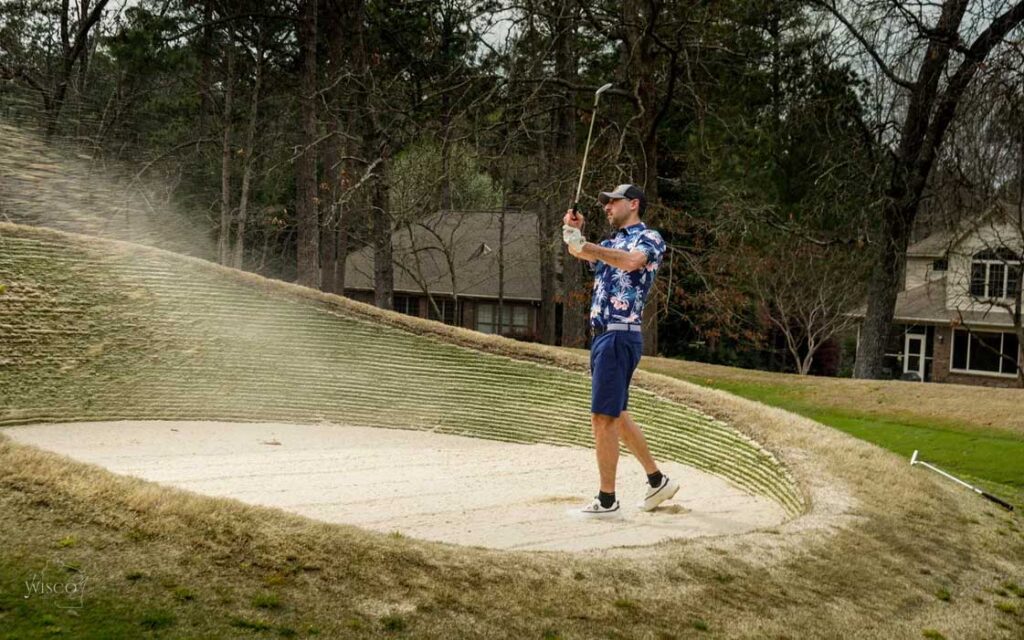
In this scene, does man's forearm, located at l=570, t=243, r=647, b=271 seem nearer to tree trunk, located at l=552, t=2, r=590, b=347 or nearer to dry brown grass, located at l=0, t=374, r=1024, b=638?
dry brown grass, located at l=0, t=374, r=1024, b=638

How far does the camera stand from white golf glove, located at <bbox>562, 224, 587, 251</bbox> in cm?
477

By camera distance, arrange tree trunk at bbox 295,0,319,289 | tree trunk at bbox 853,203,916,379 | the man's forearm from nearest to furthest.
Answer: the man's forearm, tree trunk at bbox 853,203,916,379, tree trunk at bbox 295,0,319,289

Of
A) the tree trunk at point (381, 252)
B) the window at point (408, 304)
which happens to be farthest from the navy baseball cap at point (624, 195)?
the window at point (408, 304)

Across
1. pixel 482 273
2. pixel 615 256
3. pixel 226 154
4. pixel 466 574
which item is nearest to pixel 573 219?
pixel 615 256

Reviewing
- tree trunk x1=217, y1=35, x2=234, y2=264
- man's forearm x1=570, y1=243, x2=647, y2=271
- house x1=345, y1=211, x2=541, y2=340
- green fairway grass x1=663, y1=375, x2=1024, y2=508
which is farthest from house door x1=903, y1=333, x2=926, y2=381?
man's forearm x1=570, y1=243, x2=647, y2=271

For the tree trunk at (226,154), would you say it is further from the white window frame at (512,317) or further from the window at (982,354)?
the window at (982,354)

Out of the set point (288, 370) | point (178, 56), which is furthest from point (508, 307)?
point (288, 370)

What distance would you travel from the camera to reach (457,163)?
53.8 ft

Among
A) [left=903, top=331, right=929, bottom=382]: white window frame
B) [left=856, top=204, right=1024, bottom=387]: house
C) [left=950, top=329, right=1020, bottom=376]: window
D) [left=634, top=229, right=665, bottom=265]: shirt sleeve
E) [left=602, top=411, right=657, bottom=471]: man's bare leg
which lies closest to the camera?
[left=634, top=229, right=665, bottom=265]: shirt sleeve

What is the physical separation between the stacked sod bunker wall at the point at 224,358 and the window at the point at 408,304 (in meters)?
28.0

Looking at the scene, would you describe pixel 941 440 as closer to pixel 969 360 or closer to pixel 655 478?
pixel 655 478

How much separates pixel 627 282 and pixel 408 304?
3210 cm

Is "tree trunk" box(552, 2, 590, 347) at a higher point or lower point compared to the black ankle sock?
higher

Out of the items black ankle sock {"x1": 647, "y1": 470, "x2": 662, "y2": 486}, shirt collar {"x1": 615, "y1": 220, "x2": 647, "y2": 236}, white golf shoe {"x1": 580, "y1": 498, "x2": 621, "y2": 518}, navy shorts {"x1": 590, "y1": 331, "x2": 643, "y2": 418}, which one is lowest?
white golf shoe {"x1": 580, "y1": 498, "x2": 621, "y2": 518}
